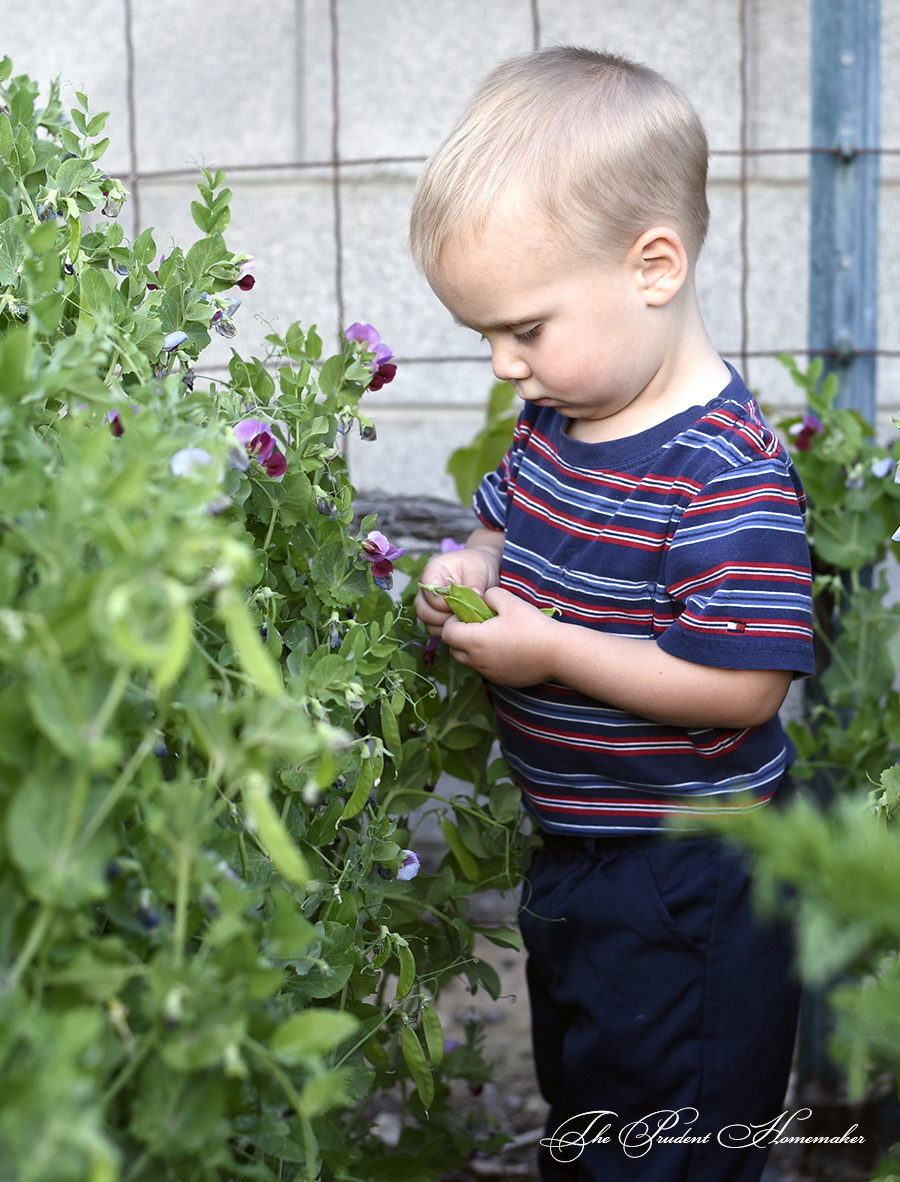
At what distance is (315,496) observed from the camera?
1.00 m

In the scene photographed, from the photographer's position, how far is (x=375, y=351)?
42.9 inches

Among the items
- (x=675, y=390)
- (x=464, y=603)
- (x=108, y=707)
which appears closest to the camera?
(x=108, y=707)

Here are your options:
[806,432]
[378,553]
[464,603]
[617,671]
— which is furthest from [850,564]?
[378,553]

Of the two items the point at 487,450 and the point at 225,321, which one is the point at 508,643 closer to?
the point at 225,321

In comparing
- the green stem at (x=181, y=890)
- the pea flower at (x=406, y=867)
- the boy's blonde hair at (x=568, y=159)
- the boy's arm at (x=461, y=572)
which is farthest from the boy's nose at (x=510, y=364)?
the green stem at (x=181, y=890)

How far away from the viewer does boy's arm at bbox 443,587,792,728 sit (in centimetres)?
112

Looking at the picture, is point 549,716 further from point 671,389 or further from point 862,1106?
point 862,1106

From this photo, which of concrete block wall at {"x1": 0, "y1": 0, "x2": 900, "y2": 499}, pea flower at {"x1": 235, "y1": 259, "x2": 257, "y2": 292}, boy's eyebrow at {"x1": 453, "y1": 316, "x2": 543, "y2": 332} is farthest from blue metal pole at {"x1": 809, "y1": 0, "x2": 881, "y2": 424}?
pea flower at {"x1": 235, "y1": 259, "x2": 257, "y2": 292}

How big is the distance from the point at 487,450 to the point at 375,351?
62cm

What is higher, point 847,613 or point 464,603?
point 464,603

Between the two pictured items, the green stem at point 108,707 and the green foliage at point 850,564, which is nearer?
the green stem at point 108,707

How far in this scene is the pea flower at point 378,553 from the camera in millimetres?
1047

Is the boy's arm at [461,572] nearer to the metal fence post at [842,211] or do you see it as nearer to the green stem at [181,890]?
the green stem at [181,890]

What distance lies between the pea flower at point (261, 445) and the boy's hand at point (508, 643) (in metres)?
0.28
